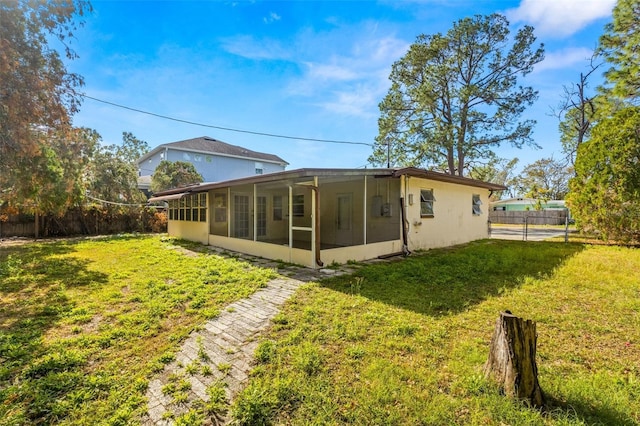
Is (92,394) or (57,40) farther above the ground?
A: (57,40)

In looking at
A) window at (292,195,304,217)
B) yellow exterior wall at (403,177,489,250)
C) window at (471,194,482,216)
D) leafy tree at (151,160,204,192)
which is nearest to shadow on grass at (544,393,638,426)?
yellow exterior wall at (403,177,489,250)

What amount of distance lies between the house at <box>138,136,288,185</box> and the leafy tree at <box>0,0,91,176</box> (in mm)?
16639

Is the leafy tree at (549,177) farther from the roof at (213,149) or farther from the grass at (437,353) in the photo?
the grass at (437,353)

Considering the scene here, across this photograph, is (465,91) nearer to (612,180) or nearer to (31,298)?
(612,180)

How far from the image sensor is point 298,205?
38.2ft

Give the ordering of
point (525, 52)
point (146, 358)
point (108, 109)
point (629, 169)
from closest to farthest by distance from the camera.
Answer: point (146, 358), point (629, 169), point (108, 109), point (525, 52)

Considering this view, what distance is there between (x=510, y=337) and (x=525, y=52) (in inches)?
906

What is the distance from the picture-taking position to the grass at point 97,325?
2516 mm

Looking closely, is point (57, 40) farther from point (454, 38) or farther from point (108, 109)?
point (454, 38)

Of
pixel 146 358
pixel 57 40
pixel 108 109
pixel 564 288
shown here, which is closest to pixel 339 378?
pixel 146 358

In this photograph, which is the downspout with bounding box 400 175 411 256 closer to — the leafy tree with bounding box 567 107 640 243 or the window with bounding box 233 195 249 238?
the window with bounding box 233 195 249 238

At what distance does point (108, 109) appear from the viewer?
1378cm

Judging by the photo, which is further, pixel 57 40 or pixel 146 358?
pixel 57 40

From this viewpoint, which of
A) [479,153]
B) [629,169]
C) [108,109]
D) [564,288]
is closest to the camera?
[564,288]
